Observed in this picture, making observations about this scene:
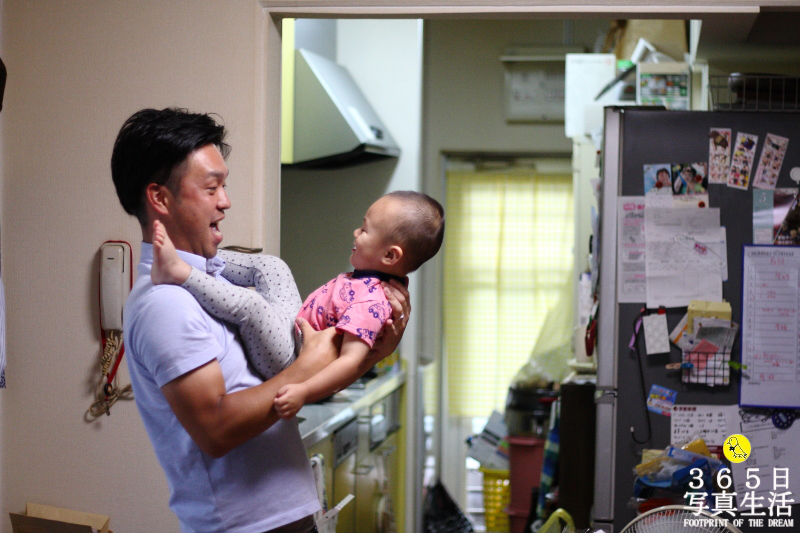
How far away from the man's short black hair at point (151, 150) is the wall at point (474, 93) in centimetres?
350

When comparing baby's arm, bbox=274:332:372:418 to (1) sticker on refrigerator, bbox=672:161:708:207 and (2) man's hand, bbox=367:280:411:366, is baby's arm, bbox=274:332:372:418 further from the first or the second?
(1) sticker on refrigerator, bbox=672:161:708:207

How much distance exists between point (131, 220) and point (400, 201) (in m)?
0.81

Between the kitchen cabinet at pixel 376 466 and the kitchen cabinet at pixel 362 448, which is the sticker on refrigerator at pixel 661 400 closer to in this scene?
the kitchen cabinet at pixel 362 448

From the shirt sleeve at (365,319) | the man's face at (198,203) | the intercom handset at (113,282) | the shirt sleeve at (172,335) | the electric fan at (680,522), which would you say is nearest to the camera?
the shirt sleeve at (172,335)

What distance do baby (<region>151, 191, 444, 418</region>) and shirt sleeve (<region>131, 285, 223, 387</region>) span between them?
27 millimetres

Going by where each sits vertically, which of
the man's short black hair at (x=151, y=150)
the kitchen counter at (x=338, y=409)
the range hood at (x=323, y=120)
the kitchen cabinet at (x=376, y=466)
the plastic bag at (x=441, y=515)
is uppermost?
the range hood at (x=323, y=120)

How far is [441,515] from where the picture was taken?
159 inches

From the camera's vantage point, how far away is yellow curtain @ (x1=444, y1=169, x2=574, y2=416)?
468cm

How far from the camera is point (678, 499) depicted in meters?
2.11

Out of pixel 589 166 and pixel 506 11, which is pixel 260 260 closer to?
pixel 506 11

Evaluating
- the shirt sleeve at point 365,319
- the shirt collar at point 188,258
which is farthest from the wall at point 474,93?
the shirt collar at point 188,258

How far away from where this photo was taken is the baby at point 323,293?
1.10 m

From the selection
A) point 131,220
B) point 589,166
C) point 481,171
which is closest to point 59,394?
point 131,220

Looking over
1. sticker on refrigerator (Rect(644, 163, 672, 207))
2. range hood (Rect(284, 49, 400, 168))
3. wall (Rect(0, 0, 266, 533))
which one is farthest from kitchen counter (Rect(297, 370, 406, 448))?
sticker on refrigerator (Rect(644, 163, 672, 207))
